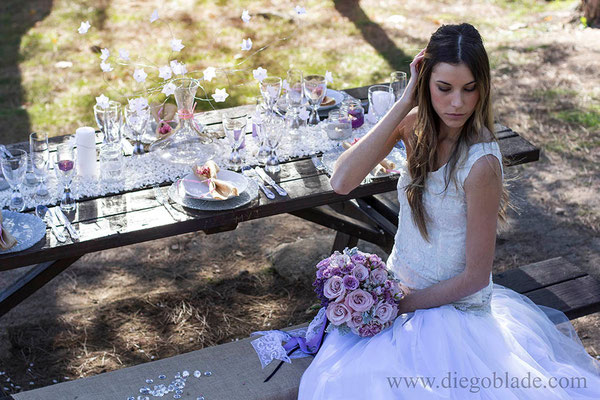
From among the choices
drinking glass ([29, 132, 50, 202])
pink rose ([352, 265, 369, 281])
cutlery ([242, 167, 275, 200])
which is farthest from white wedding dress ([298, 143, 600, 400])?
drinking glass ([29, 132, 50, 202])

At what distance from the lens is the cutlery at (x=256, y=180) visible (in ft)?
11.6

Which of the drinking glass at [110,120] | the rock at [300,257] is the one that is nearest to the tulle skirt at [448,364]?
the drinking glass at [110,120]

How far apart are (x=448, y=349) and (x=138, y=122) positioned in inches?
80.2

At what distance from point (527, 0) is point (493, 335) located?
7.84m

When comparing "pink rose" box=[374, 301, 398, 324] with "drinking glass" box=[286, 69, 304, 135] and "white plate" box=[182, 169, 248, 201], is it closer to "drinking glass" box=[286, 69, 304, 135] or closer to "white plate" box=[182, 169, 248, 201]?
"white plate" box=[182, 169, 248, 201]

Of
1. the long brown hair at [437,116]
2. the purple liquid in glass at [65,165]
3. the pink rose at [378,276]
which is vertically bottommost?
the pink rose at [378,276]

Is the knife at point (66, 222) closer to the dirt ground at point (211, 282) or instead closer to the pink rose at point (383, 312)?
the dirt ground at point (211, 282)

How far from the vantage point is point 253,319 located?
451cm

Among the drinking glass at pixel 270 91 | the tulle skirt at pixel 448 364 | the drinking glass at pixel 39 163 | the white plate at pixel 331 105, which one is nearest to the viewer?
the tulle skirt at pixel 448 364

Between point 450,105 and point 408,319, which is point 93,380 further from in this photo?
point 450,105

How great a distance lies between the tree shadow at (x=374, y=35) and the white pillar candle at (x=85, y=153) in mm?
4613

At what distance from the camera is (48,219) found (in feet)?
10.9

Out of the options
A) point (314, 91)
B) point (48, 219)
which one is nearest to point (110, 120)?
point (48, 219)

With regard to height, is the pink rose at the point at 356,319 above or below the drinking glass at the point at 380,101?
below
